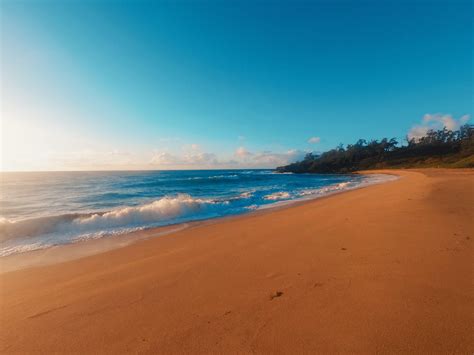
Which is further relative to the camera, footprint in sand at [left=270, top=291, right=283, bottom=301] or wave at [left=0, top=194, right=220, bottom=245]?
wave at [left=0, top=194, right=220, bottom=245]

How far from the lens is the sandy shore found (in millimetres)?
2176

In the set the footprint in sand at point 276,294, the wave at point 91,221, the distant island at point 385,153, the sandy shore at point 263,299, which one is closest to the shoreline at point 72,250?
the sandy shore at point 263,299

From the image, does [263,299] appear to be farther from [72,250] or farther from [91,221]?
[91,221]

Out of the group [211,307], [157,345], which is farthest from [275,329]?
[157,345]

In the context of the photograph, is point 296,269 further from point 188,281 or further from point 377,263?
point 188,281

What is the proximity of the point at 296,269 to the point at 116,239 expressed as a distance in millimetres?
6611

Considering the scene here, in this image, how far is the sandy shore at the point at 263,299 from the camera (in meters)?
2.18

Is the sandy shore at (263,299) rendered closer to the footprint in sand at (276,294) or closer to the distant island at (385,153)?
the footprint in sand at (276,294)

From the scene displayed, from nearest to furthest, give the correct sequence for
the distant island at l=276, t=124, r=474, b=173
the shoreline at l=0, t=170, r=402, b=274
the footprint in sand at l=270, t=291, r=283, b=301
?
the footprint in sand at l=270, t=291, r=283, b=301 → the shoreline at l=0, t=170, r=402, b=274 → the distant island at l=276, t=124, r=474, b=173

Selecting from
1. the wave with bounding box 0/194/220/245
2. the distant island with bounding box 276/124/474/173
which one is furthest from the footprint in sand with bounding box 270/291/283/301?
the distant island with bounding box 276/124/474/173

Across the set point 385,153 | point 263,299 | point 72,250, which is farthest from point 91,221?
point 385,153

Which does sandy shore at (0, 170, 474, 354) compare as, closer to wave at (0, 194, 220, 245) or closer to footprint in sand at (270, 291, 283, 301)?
footprint in sand at (270, 291, 283, 301)

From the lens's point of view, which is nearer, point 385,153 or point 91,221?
point 91,221

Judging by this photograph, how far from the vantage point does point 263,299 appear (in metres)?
2.88
